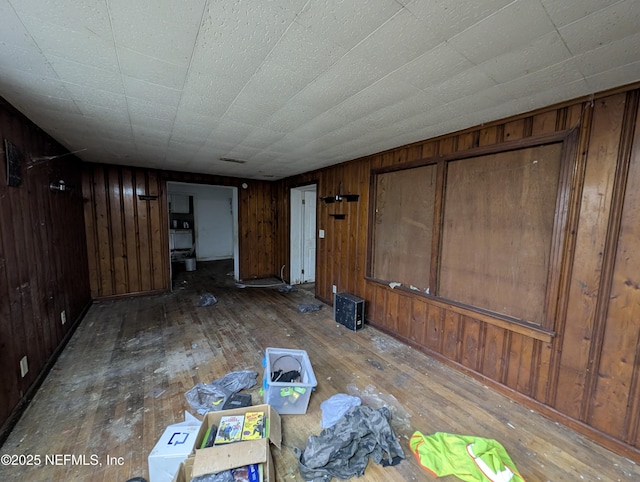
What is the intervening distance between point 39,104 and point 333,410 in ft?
10.7

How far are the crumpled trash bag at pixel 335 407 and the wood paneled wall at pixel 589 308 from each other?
1276 millimetres

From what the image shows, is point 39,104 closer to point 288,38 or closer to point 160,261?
point 288,38

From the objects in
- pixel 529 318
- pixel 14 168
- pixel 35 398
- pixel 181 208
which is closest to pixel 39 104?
pixel 14 168

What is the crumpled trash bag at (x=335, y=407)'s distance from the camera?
182cm

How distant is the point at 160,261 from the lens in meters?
4.82

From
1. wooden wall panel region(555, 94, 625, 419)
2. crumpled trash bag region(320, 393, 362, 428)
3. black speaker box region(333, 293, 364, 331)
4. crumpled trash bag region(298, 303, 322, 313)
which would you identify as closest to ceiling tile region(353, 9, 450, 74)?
wooden wall panel region(555, 94, 625, 419)

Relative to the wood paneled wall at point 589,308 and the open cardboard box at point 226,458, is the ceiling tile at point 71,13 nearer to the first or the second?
the open cardboard box at point 226,458

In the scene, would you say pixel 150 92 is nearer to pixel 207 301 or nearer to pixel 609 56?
pixel 609 56

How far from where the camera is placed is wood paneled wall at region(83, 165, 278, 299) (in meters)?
4.22

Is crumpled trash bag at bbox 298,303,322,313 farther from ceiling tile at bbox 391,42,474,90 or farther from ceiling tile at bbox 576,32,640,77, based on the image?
ceiling tile at bbox 576,32,640,77

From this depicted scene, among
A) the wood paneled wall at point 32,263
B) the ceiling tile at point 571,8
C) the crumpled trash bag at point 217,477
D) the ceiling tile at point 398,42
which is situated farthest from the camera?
the wood paneled wall at point 32,263

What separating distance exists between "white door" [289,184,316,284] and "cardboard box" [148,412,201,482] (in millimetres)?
4077

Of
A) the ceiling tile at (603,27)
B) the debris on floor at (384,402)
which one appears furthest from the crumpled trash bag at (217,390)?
the ceiling tile at (603,27)

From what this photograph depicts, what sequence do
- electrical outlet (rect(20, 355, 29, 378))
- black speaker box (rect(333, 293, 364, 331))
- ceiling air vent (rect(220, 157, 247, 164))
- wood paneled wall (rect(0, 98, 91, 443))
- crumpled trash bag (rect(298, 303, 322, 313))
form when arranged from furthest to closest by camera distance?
crumpled trash bag (rect(298, 303, 322, 313)), ceiling air vent (rect(220, 157, 247, 164)), black speaker box (rect(333, 293, 364, 331)), electrical outlet (rect(20, 355, 29, 378)), wood paneled wall (rect(0, 98, 91, 443))
